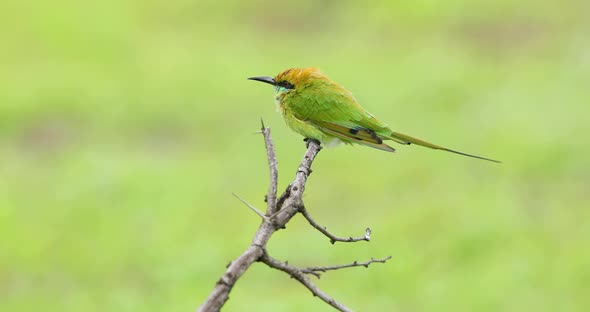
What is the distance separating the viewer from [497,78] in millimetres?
19969

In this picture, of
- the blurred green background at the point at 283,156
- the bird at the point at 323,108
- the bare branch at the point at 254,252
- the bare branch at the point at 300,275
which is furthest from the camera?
the blurred green background at the point at 283,156

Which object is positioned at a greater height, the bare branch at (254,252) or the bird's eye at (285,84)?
the bare branch at (254,252)

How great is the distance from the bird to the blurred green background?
7.31 metres

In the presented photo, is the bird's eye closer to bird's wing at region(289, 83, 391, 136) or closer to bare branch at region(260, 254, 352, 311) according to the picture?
bird's wing at region(289, 83, 391, 136)

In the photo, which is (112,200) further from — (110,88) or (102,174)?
(110,88)

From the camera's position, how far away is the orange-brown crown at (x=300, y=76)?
4.64m

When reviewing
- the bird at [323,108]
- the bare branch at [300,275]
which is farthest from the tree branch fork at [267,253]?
the bird at [323,108]

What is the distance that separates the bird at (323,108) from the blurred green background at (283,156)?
288 inches

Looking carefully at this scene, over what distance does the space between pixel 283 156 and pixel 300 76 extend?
11024 millimetres

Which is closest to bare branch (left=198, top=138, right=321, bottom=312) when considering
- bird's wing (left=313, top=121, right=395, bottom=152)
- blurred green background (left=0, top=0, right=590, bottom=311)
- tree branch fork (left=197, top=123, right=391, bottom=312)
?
tree branch fork (left=197, top=123, right=391, bottom=312)

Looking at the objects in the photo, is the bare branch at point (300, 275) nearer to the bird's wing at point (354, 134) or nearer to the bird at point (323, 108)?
the bird's wing at point (354, 134)

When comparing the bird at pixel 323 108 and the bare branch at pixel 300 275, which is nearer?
the bare branch at pixel 300 275

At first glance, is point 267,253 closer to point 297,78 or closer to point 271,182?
point 271,182

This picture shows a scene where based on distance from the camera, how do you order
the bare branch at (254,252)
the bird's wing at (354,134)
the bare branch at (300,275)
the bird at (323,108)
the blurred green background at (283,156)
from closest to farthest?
the bare branch at (254,252), the bare branch at (300,275), the bird's wing at (354,134), the bird at (323,108), the blurred green background at (283,156)
